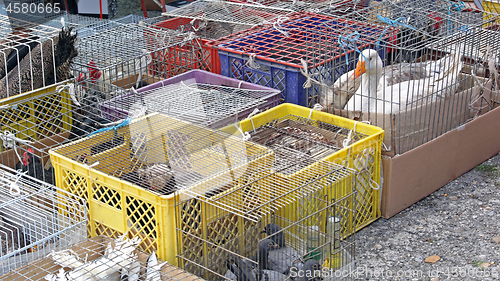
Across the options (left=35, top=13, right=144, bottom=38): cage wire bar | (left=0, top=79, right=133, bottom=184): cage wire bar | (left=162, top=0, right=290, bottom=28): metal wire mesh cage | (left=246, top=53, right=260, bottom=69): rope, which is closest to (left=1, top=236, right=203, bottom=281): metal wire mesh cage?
(left=0, top=79, right=133, bottom=184): cage wire bar

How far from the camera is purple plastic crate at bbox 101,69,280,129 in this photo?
378 cm

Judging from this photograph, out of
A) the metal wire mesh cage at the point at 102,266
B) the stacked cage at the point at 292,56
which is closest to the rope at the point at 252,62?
the stacked cage at the point at 292,56

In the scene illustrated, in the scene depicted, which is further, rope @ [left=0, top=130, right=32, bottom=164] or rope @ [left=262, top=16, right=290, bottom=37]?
rope @ [left=262, top=16, right=290, bottom=37]

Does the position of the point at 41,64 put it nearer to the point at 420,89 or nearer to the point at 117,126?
the point at 117,126

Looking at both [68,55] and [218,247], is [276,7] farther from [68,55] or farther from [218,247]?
[218,247]

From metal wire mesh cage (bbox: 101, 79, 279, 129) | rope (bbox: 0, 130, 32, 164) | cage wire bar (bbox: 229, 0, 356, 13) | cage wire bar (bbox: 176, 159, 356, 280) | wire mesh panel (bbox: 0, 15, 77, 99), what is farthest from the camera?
cage wire bar (bbox: 229, 0, 356, 13)

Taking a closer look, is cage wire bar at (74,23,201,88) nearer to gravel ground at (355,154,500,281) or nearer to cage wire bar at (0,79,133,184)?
cage wire bar at (0,79,133,184)

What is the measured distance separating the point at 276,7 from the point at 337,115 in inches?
78.1

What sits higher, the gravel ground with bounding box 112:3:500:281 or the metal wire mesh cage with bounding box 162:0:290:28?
the metal wire mesh cage with bounding box 162:0:290:28

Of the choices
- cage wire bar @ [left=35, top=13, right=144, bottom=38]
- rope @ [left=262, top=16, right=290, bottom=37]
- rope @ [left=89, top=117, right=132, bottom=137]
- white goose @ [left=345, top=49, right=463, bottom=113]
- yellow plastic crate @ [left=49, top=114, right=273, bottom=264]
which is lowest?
yellow plastic crate @ [left=49, top=114, right=273, bottom=264]

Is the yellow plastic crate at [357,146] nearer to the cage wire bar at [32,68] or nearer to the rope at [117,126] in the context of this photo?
the rope at [117,126]

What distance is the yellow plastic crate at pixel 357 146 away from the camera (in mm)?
3544

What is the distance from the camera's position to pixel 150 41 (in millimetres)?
4867

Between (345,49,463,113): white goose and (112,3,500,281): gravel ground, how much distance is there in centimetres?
74
